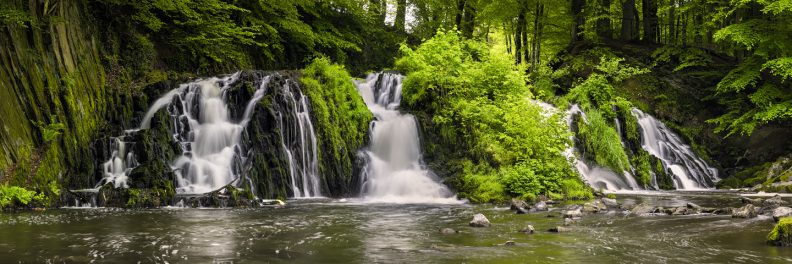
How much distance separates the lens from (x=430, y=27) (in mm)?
32719

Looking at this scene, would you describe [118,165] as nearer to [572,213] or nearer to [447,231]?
[447,231]

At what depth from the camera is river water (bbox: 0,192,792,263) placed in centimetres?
744

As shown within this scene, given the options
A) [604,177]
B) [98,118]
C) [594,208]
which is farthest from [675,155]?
[98,118]

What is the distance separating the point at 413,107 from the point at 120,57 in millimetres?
9318

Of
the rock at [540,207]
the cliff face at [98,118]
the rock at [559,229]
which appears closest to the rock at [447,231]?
the rock at [559,229]

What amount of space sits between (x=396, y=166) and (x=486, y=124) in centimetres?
299

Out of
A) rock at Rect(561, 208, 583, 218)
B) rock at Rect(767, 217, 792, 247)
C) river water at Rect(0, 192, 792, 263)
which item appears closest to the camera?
river water at Rect(0, 192, 792, 263)

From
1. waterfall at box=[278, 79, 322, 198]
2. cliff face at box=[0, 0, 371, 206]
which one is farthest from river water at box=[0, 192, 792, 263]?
waterfall at box=[278, 79, 322, 198]

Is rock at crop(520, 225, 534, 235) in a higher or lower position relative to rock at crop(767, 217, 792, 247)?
lower

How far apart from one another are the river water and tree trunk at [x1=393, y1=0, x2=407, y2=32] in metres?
21.5

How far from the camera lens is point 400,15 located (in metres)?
34.1

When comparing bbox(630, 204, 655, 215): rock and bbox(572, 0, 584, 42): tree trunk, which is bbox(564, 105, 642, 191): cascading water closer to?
bbox(630, 204, 655, 215): rock

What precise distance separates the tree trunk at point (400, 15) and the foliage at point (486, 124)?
11.3 m

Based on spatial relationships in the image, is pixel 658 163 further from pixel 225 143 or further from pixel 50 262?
pixel 50 262
